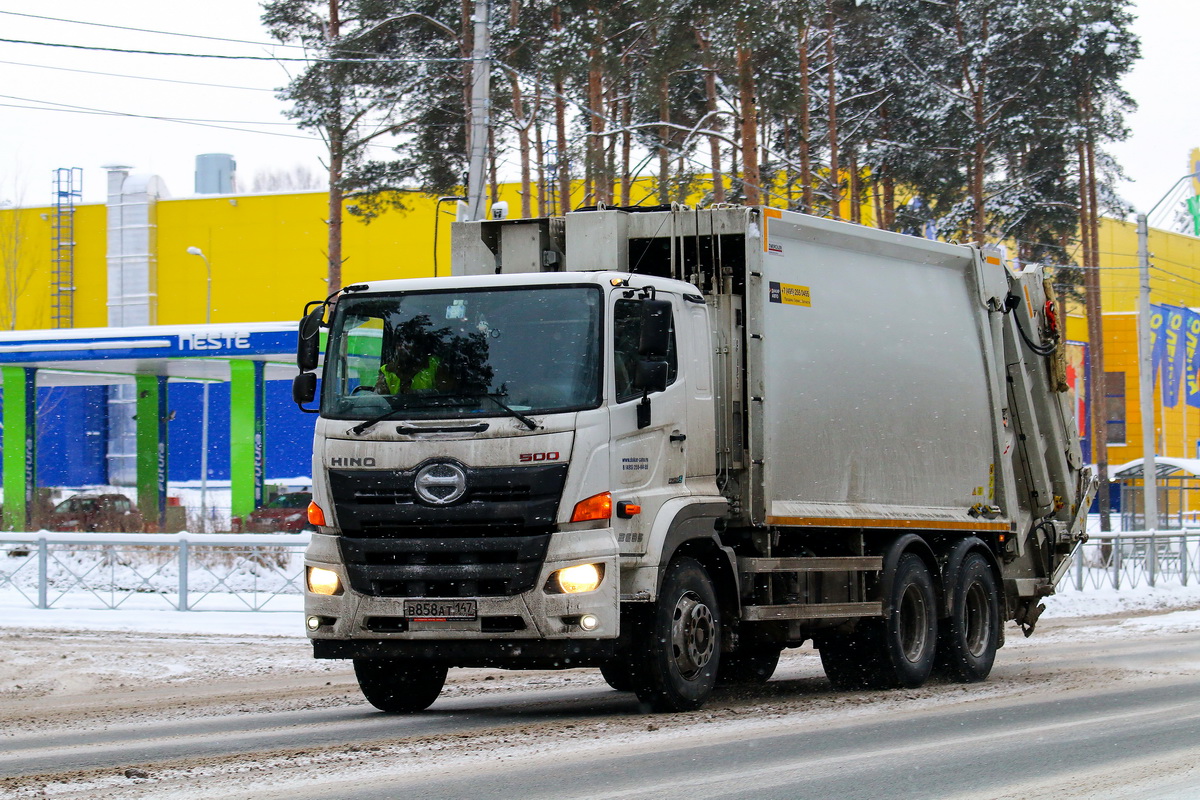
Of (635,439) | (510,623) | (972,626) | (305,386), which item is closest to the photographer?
(510,623)

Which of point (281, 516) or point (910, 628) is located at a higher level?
point (910, 628)

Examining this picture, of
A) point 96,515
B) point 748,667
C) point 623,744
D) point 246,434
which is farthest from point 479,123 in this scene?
point 246,434

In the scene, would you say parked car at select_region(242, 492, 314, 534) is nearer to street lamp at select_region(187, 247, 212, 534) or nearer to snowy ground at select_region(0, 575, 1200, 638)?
street lamp at select_region(187, 247, 212, 534)

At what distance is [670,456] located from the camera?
9.48m

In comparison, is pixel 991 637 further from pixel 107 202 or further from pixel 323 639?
pixel 107 202

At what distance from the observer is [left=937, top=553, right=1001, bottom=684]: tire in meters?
12.4

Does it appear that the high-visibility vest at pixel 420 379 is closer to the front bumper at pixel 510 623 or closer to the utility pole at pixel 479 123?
the front bumper at pixel 510 623

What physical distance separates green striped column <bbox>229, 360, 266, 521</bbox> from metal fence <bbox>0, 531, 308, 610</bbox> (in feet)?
50.4

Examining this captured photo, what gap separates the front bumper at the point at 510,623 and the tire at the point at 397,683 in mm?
869

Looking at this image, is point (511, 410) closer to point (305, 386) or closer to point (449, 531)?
point (449, 531)

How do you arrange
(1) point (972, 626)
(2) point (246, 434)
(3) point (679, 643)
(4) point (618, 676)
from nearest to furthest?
(3) point (679, 643), (4) point (618, 676), (1) point (972, 626), (2) point (246, 434)

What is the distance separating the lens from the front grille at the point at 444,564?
28.8 feet

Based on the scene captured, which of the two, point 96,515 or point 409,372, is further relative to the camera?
point 96,515

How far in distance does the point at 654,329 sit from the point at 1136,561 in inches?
846
